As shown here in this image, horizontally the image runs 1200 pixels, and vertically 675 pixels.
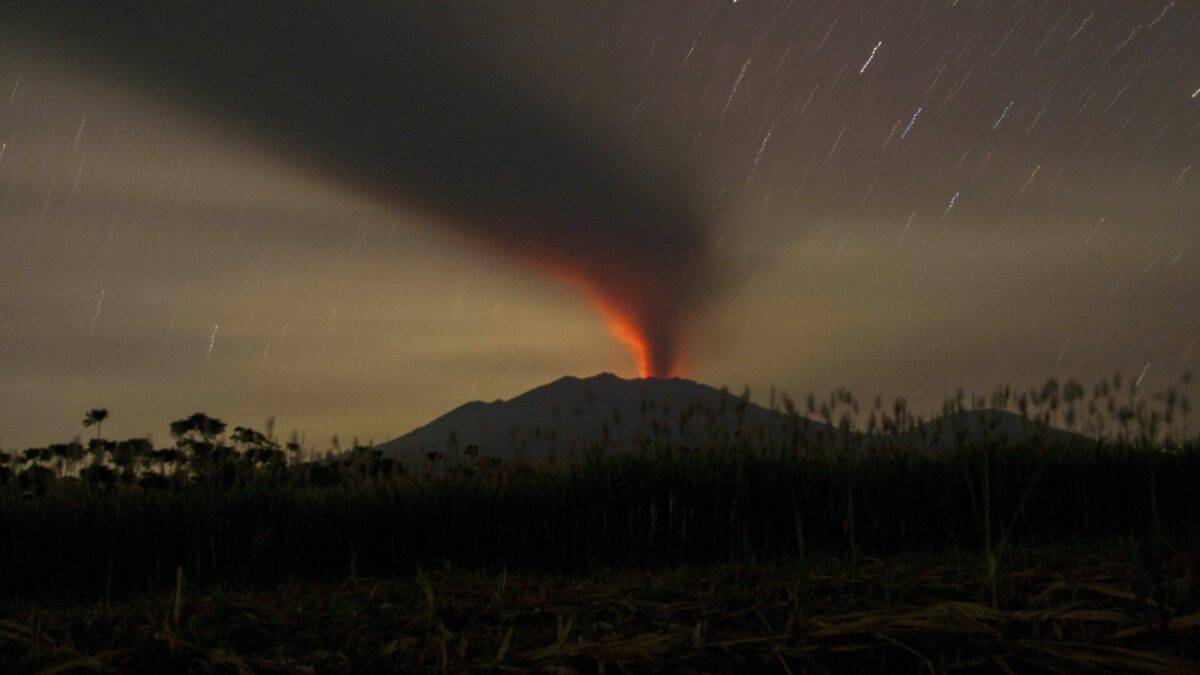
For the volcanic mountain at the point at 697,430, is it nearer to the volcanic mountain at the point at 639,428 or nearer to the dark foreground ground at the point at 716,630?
the volcanic mountain at the point at 639,428

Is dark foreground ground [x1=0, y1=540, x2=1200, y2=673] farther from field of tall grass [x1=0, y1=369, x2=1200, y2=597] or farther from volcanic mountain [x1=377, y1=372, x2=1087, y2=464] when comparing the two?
volcanic mountain [x1=377, y1=372, x2=1087, y2=464]

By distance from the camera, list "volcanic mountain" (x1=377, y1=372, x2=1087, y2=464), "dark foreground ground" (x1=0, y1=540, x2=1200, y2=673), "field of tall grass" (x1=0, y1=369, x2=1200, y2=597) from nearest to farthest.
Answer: "dark foreground ground" (x1=0, y1=540, x2=1200, y2=673), "field of tall grass" (x1=0, y1=369, x2=1200, y2=597), "volcanic mountain" (x1=377, y1=372, x2=1087, y2=464)

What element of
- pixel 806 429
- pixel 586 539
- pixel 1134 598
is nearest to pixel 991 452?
pixel 806 429

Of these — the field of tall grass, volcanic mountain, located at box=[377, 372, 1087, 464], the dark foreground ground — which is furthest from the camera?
volcanic mountain, located at box=[377, 372, 1087, 464]

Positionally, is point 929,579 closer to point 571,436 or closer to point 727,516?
point 727,516

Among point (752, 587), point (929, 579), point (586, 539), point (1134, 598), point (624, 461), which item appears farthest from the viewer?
point (624, 461)

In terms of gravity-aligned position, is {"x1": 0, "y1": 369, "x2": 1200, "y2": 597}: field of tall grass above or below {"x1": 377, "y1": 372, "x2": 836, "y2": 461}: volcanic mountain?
below

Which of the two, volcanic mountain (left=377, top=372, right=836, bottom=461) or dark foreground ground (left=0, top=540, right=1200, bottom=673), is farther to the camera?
volcanic mountain (left=377, top=372, right=836, bottom=461)

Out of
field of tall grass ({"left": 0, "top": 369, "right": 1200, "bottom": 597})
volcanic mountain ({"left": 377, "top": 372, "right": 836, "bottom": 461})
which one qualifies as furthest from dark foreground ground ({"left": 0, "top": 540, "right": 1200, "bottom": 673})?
volcanic mountain ({"left": 377, "top": 372, "right": 836, "bottom": 461})

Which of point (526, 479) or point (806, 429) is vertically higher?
point (806, 429)
